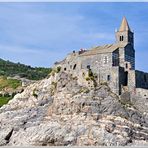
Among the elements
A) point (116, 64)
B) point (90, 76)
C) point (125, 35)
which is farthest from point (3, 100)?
point (125, 35)

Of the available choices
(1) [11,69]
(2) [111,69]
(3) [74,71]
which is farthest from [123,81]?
(1) [11,69]

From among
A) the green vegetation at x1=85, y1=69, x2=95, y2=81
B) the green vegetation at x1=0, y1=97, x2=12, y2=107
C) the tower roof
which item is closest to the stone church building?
the tower roof

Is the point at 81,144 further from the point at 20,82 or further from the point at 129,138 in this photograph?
the point at 20,82

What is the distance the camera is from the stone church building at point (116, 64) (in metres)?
85.1

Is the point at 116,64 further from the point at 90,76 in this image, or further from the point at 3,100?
the point at 3,100

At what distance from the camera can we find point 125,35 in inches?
3474

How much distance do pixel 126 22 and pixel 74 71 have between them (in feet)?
39.5

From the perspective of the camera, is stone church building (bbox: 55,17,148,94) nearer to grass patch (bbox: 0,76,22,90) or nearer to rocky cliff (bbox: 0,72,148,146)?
rocky cliff (bbox: 0,72,148,146)

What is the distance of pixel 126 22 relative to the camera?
296 ft

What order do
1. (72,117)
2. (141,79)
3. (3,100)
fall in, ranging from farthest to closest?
(3,100), (141,79), (72,117)

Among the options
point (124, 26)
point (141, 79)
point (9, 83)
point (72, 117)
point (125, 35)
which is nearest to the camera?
point (72, 117)

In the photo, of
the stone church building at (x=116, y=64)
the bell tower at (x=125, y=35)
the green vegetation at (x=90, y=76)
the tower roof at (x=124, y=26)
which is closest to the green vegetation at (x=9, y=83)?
the stone church building at (x=116, y=64)

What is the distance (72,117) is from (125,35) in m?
16.6

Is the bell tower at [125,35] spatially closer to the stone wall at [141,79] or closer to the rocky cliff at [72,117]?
the stone wall at [141,79]
